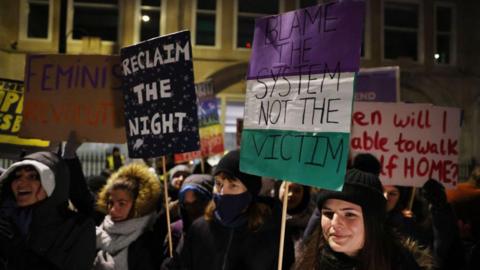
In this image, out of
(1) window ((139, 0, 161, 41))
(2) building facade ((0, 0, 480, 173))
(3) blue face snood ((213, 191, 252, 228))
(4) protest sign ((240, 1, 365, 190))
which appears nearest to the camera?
(4) protest sign ((240, 1, 365, 190))

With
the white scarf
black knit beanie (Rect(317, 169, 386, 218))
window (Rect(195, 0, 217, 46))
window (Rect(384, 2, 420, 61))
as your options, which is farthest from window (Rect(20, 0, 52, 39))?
black knit beanie (Rect(317, 169, 386, 218))

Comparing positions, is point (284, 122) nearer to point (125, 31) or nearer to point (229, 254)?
point (229, 254)

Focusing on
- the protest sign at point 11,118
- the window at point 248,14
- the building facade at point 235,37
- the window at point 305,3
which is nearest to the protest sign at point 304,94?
the protest sign at point 11,118

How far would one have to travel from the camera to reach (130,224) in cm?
360

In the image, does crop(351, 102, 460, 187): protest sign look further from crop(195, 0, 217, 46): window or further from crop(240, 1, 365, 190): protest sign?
crop(195, 0, 217, 46): window

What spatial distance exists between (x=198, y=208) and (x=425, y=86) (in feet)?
46.1

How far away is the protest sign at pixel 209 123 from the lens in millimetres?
7410

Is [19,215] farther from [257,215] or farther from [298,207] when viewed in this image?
[298,207]

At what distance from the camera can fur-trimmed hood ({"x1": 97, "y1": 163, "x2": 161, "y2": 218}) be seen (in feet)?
12.2

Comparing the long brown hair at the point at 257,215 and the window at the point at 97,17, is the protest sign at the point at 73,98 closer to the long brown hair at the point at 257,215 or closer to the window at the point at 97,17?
the long brown hair at the point at 257,215

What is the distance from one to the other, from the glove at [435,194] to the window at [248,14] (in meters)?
13.4

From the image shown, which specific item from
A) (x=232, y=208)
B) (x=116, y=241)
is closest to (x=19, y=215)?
(x=116, y=241)

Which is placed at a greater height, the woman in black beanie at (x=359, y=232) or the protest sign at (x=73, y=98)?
the protest sign at (x=73, y=98)

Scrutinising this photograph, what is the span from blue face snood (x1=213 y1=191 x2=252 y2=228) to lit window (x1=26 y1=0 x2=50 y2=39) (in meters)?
14.0
